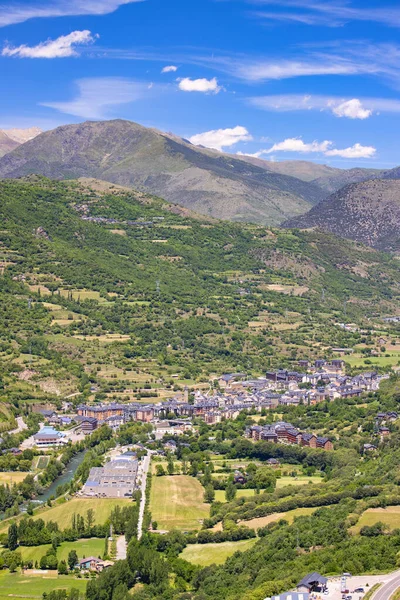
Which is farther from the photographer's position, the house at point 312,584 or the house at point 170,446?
the house at point 170,446

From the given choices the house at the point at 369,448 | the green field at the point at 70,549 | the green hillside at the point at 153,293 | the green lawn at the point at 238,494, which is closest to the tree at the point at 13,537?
the green field at the point at 70,549

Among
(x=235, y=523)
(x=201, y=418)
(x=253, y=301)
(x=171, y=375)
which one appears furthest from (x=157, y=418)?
(x=253, y=301)

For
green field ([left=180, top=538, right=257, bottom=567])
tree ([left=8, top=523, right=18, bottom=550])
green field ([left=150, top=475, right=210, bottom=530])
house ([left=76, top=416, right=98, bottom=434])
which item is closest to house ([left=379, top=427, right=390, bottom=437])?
green field ([left=150, top=475, right=210, bottom=530])

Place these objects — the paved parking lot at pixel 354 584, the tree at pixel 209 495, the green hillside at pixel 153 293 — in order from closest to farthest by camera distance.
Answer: the paved parking lot at pixel 354 584 < the tree at pixel 209 495 < the green hillside at pixel 153 293

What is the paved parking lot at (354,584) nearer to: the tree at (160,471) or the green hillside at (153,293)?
the tree at (160,471)

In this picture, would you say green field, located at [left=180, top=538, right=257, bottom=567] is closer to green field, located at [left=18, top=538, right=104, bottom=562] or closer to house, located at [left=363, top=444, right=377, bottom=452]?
green field, located at [left=18, top=538, right=104, bottom=562]

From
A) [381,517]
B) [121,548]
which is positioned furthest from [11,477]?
[381,517]

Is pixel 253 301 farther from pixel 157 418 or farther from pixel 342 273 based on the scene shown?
pixel 157 418

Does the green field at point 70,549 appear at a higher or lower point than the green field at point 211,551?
lower
